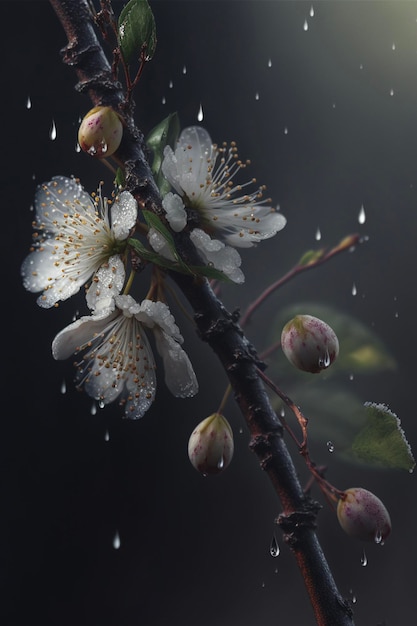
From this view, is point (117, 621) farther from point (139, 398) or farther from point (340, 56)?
point (340, 56)

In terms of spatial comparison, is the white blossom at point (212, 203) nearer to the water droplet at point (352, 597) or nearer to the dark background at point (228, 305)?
the dark background at point (228, 305)

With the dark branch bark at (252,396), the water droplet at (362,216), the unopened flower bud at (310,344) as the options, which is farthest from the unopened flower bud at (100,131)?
the water droplet at (362,216)

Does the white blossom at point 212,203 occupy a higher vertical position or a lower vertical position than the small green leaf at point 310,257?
lower

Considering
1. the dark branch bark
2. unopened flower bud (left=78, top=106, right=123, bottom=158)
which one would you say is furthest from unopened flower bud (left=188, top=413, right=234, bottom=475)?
unopened flower bud (left=78, top=106, right=123, bottom=158)

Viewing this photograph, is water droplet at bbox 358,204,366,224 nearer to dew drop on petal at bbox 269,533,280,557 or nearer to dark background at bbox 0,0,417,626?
dark background at bbox 0,0,417,626

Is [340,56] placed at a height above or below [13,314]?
above

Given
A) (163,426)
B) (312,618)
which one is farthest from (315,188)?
(312,618)
